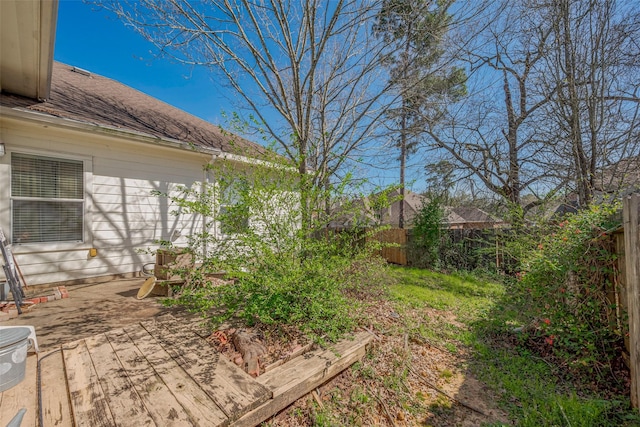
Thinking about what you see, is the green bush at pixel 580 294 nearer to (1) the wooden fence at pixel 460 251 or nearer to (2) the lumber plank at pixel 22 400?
(1) the wooden fence at pixel 460 251

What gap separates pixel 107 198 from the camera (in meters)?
5.20

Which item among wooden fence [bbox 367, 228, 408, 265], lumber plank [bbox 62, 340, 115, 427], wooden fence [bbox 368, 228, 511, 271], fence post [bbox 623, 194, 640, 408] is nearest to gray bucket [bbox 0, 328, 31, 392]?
lumber plank [bbox 62, 340, 115, 427]

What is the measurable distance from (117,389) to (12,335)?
2.97 feet

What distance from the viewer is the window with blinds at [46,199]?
4.32 metres

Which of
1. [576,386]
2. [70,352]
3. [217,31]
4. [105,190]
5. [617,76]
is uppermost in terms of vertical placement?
[217,31]

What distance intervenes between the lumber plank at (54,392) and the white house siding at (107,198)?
307cm

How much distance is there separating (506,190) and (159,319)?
969 centimetres

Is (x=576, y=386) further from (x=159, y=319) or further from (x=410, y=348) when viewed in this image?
(x=159, y=319)

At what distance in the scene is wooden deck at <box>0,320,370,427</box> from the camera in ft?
5.67

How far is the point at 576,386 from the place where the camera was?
8.52ft

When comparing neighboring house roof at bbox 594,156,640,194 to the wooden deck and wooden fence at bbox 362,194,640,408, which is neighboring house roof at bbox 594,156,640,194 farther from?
the wooden deck

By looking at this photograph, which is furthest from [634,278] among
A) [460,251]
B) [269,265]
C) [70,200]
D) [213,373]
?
[70,200]

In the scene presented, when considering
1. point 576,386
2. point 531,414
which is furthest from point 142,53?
point 576,386

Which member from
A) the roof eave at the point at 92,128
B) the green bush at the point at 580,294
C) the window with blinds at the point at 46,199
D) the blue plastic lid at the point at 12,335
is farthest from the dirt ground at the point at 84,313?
the green bush at the point at 580,294
